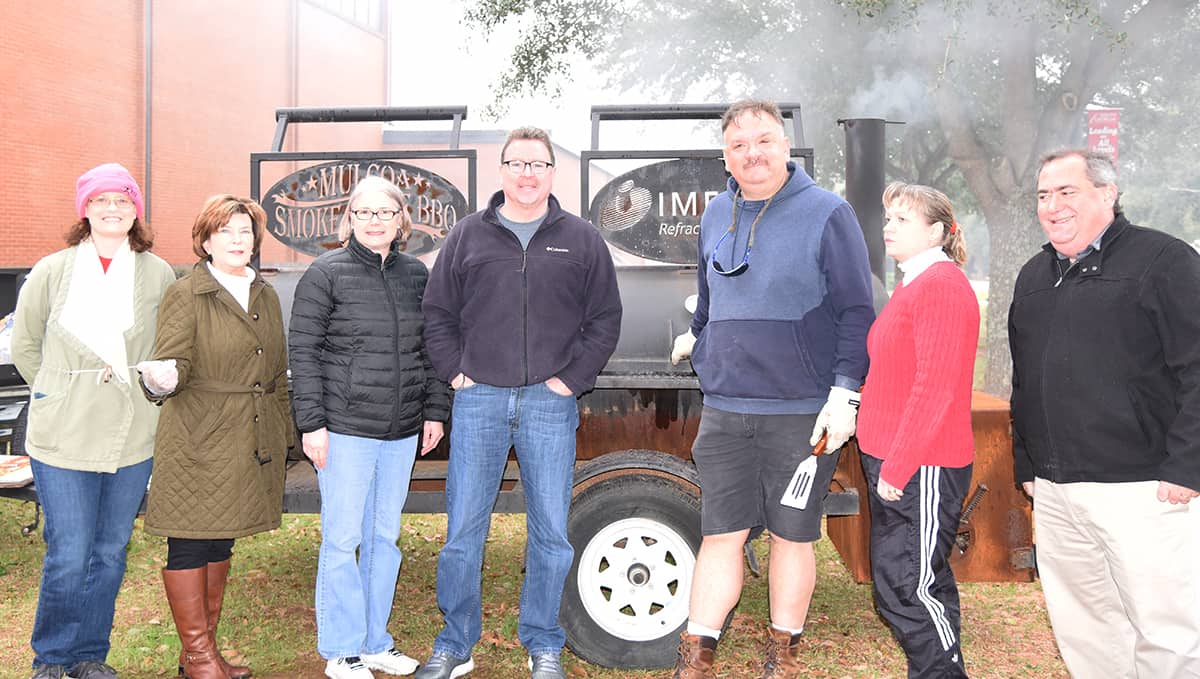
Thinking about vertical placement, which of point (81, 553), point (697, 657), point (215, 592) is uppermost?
point (81, 553)

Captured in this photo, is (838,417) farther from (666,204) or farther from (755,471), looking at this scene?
(666,204)

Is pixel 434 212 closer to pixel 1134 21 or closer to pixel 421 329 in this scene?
pixel 421 329

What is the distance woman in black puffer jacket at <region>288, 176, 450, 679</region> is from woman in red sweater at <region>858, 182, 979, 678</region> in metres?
1.81

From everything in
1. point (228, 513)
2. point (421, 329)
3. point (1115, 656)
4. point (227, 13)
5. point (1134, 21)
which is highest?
point (227, 13)

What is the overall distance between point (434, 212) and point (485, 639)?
2.24m

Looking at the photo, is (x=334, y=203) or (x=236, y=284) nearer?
(x=236, y=284)

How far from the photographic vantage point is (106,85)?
1627 centimetres

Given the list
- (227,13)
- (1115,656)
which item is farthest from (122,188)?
(227,13)

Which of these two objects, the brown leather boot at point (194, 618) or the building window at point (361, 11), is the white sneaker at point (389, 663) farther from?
the building window at point (361, 11)

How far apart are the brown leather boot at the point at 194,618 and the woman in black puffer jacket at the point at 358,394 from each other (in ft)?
1.46

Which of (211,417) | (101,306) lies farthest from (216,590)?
(101,306)

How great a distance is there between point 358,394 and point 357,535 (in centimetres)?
58

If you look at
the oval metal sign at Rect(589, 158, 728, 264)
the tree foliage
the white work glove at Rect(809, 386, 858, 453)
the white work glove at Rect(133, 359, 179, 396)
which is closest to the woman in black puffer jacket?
the white work glove at Rect(133, 359, 179, 396)

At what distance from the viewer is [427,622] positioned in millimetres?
4750
